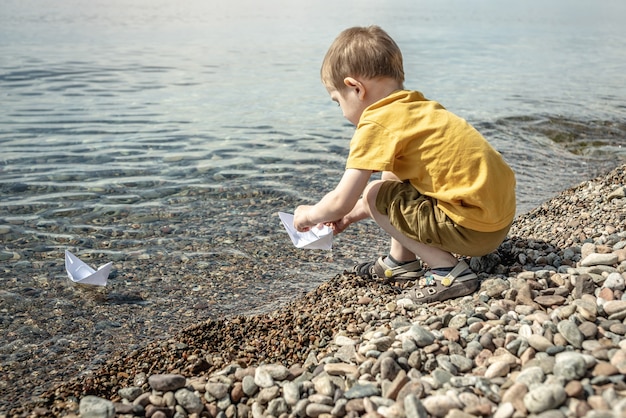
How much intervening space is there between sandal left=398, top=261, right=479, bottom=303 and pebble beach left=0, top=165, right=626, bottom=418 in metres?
0.08

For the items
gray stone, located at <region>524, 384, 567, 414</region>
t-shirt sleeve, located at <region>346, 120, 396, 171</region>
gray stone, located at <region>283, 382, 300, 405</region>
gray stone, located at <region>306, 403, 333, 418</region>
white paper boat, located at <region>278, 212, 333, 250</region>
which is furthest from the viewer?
white paper boat, located at <region>278, 212, 333, 250</region>

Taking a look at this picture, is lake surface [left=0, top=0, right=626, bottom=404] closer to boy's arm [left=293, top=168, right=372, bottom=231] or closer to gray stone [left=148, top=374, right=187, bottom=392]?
boy's arm [left=293, top=168, right=372, bottom=231]

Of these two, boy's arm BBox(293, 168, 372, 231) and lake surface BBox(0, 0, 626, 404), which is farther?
lake surface BBox(0, 0, 626, 404)

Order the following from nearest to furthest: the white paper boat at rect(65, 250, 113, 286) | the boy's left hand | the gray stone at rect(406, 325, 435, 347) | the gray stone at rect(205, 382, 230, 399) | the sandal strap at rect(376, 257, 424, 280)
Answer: the gray stone at rect(205, 382, 230, 399) < the gray stone at rect(406, 325, 435, 347) < the boy's left hand < the sandal strap at rect(376, 257, 424, 280) < the white paper boat at rect(65, 250, 113, 286)

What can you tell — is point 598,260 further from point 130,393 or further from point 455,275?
point 130,393

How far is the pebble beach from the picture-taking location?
8.29 ft

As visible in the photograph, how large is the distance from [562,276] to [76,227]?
4.44 meters

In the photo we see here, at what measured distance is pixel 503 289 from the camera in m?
3.57

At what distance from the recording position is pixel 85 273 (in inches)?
189

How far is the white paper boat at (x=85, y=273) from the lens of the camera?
185 inches

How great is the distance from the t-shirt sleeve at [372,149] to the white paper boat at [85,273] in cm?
222

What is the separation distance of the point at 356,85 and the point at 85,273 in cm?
254

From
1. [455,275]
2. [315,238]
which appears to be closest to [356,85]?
[315,238]

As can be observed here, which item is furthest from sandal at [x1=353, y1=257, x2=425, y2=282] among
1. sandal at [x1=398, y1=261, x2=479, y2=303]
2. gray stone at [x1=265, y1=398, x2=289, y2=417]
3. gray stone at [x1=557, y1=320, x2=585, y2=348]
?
gray stone at [x1=265, y1=398, x2=289, y2=417]
